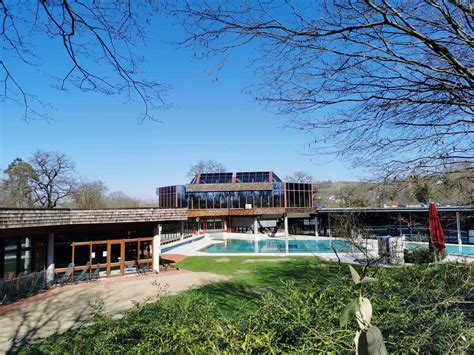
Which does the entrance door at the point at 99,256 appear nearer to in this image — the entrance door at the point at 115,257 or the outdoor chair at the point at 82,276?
the entrance door at the point at 115,257

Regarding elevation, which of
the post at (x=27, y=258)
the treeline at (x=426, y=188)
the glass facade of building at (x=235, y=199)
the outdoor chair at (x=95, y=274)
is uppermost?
the glass facade of building at (x=235, y=199)

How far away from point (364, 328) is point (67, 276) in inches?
632

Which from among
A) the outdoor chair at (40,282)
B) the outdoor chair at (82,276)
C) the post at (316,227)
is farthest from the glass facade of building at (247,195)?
the outdoor chair at (40,282)

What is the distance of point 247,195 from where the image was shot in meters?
38.4

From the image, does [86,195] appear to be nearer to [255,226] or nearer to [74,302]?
Answer: [255,226]

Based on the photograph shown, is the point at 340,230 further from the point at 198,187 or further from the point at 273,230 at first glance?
the point at 198,187

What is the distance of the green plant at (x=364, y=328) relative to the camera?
3.08ft

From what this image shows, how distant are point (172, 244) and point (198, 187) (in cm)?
1173

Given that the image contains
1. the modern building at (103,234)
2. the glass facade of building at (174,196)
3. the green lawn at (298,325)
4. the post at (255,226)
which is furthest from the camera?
the glass facade of building at (174,196)

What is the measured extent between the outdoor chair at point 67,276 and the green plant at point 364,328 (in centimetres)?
1587

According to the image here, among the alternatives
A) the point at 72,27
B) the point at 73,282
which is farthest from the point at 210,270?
the point at 72,27

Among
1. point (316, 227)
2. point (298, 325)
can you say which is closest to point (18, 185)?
point (316, 227)

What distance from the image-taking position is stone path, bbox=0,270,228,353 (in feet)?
27.8

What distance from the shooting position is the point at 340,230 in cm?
1966
